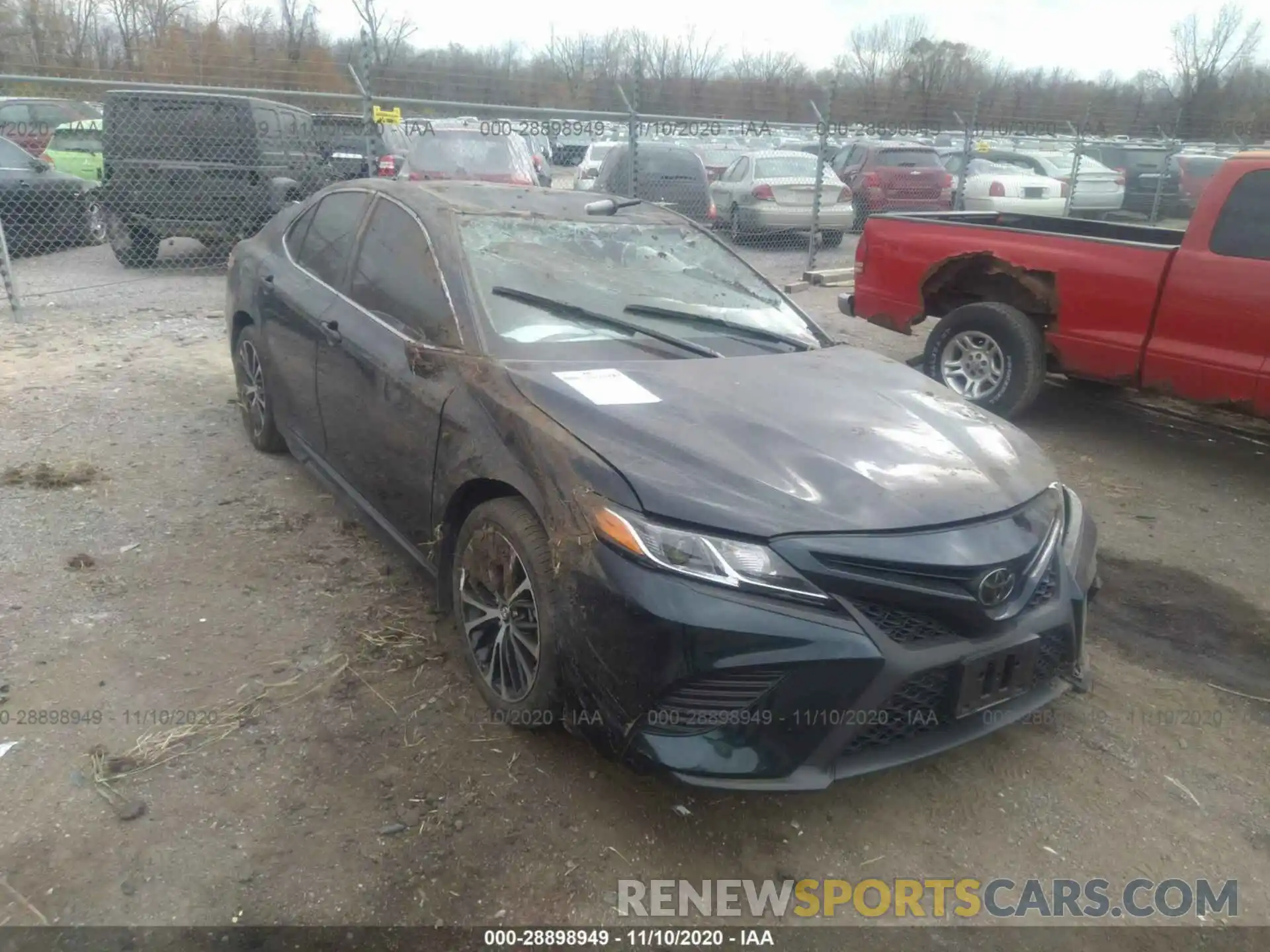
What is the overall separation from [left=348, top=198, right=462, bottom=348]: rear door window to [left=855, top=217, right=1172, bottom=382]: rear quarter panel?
4218 mm

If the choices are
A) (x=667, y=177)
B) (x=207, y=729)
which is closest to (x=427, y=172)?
(x=667, y=177)

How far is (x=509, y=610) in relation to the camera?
2854mm

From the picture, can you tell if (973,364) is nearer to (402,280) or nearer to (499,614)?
(402,280)

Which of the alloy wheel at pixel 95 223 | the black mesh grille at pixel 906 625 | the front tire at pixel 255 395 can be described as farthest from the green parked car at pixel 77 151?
the black mesh grille at pixel 906 625

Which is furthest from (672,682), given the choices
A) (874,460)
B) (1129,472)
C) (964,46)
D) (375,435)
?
(964,46)

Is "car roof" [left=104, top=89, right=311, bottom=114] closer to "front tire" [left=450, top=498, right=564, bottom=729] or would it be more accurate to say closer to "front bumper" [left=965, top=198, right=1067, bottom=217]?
"front tire" [left=450, top=498, right=564, bottom=729]

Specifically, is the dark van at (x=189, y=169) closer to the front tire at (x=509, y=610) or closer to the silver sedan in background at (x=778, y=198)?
the silver sedan in background at (x=778, y=198)

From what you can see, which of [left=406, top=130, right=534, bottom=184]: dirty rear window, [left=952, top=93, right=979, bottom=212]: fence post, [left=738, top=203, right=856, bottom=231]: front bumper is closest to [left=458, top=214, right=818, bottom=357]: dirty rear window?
[left=406, top=130, right=534, bottom=184]: dirty rear window

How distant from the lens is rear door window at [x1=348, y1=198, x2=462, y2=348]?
11.0 feet

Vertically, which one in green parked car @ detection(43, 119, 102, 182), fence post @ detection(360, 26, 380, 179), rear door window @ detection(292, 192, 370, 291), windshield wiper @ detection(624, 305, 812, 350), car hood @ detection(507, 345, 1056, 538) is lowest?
car hood @ detection(507, 345, 1056, 538)

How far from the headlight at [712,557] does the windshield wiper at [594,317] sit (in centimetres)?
118

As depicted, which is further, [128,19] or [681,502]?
[128,19]

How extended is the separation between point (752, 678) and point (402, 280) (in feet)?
7.18

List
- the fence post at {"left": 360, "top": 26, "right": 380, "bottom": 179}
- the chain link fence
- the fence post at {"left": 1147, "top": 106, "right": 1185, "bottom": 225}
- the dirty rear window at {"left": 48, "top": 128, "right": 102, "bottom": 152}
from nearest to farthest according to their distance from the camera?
the fence post at {"left": 360, "top": 26, "right": 380, "bottom": 179} < the chain link fence < the dirty rear window at {"left": 48, "top": 128, "right": 102, "bottom": 152} < the fence post at {"left": 1147, "top": 106, "right": 1185, "bottom": 225}
